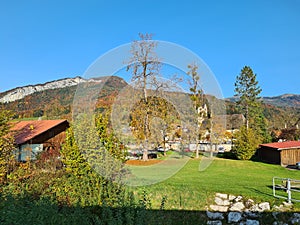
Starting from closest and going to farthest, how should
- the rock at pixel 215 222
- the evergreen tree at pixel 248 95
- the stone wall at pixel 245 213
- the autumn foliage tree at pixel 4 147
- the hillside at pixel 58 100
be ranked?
the hillside at pixel 58 100, the autumn foliage tree at pixel 4 147, the stone wall at pixel 245 213, the rock at pixel 215 222, the evergreen tree at pixel 248 95

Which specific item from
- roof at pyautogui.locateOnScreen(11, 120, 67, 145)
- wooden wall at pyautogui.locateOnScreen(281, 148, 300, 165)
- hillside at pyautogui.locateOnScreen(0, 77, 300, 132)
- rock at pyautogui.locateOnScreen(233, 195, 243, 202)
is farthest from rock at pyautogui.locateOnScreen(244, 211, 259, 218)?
wooden wall at pyautogui.locateOnScreen(281, 148, 300, 165)

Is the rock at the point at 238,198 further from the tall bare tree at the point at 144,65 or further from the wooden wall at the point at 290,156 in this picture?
the wooden wall at the point at 290,156

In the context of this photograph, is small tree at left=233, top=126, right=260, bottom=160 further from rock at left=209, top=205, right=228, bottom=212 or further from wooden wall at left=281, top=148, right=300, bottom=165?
rock at left=209, top=205, right=228, bottom=212

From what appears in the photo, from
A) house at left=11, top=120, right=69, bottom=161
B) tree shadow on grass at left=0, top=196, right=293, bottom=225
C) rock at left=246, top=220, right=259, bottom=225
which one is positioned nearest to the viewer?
tree shadow on grass at left=0, top=196, right=293, bottom=225

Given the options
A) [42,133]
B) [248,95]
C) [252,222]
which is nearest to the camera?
[252,222]

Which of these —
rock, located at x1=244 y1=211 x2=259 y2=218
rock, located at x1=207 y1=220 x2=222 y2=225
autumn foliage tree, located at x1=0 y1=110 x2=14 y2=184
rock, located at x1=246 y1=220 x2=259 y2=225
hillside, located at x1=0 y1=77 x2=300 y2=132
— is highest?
hillside, located at x1=0 y1=77 x2=300 y2=132

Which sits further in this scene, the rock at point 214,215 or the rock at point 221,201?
the rock at point 221,201

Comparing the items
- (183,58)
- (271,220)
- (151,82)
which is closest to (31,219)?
(151,82)

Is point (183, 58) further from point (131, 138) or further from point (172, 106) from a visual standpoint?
point (131, 138)

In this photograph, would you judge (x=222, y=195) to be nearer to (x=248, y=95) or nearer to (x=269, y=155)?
(x=269, y=155)

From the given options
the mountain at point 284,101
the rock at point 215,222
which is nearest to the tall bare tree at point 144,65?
the rock at point 215,222

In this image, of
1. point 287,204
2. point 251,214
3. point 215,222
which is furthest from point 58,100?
point 287,204

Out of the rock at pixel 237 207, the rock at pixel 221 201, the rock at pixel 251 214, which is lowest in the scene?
the rock at pixel 251 214

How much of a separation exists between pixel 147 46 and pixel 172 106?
1.78 m
